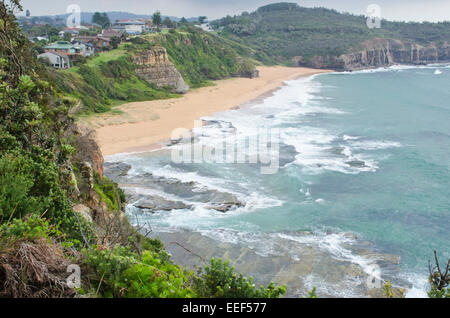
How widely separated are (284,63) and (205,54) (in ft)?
105

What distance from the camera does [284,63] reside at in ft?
333

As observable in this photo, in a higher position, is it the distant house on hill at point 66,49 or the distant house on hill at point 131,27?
the distant house on hill at point 131,27

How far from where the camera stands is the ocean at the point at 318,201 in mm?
15727

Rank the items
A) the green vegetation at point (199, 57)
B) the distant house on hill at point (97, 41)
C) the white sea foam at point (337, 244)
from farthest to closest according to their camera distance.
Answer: the green vegetation at point (199, 57) → the distant house on hill at point (97, 41) → the white sea foam at point (337, 244)

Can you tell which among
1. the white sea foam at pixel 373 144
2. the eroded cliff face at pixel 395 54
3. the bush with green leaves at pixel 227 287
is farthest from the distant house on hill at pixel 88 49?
the eroded cliff face at pixel 395 54

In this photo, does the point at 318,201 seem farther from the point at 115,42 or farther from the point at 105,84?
the point at 115,42

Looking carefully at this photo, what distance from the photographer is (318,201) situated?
2252 centimetres

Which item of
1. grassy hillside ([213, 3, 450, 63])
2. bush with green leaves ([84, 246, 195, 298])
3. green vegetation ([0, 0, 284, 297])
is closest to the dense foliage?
green vegetation ([0, 0, 284, 297])

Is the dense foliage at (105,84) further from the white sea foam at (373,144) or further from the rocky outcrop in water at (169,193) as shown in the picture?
the white sea foam at (373,144)

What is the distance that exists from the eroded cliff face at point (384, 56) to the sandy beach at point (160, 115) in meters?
34.6

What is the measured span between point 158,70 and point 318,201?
4019 cm

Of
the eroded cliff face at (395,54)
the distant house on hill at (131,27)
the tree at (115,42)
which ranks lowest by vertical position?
the tree at (115,42)

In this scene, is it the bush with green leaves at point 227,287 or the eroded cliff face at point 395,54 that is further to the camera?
the eroded cliff face at point 395,54

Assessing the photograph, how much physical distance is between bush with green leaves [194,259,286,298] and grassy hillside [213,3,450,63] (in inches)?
3923
